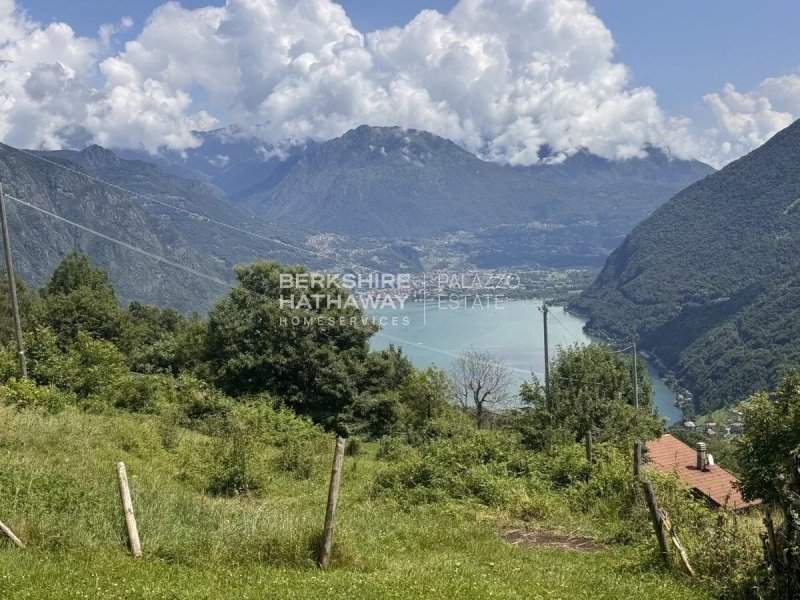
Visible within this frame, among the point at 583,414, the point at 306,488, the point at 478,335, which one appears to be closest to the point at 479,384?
the point at 583,414

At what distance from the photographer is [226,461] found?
447 inches

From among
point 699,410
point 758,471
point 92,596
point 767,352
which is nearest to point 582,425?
point 758,471

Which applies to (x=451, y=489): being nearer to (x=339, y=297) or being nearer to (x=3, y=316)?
(x=339, y=297)

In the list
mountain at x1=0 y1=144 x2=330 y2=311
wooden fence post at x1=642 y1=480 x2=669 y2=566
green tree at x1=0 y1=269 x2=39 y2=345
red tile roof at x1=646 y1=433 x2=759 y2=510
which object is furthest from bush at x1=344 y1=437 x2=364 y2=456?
mountain at x1=0 y1=144 x2=330 y2=311

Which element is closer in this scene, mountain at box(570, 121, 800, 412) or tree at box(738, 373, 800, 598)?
tree at box(738, 373, 800, 598)

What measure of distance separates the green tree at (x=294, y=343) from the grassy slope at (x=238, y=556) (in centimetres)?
1408

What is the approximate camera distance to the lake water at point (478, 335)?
2657 inches

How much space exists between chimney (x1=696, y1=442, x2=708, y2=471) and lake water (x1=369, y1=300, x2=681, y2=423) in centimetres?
3130

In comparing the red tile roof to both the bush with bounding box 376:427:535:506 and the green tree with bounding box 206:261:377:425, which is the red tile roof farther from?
the green tree with bounding box 206:261:377:425

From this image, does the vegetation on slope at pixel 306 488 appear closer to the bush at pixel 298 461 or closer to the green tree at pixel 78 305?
the bush at pixel 298 461

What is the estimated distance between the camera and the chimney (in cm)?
2300

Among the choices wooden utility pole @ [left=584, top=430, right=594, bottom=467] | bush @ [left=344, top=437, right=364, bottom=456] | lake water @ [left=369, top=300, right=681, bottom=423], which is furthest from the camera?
lake water @ [left=369, top=300, right=681, bottom=423]

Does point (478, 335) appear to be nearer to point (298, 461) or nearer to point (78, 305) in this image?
point (78, 305)

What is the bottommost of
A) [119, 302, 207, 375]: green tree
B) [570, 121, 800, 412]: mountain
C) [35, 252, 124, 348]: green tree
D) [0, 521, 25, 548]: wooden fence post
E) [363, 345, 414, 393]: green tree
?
[0, 521, 25, 548]: wooden fence post
